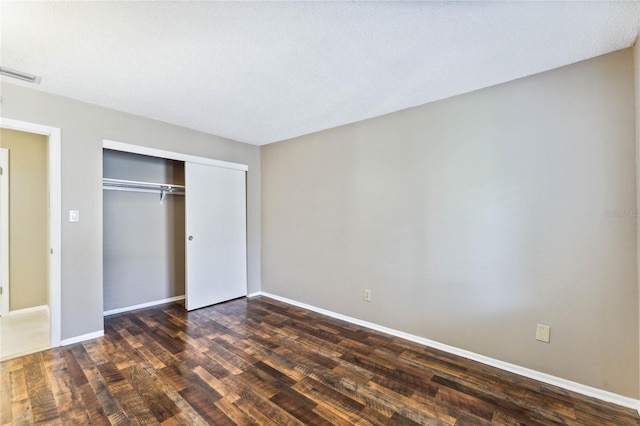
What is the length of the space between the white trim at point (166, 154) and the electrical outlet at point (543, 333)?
3.85 m

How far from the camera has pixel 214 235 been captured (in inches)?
152

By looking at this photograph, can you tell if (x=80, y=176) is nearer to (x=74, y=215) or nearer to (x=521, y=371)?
(x=74, y=215)

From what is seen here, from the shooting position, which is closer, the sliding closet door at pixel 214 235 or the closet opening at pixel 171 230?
the closet opening at pixel 171 230

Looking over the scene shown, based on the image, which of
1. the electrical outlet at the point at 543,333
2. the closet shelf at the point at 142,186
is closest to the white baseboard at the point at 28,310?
the closet shelf at the point at 142,186

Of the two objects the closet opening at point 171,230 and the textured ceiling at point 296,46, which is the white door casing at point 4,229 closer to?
the closet opening at point 171,230

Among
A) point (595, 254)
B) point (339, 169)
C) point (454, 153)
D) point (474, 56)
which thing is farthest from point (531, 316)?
point (339, 169)

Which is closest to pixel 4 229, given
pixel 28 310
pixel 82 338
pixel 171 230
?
pixel 28 310

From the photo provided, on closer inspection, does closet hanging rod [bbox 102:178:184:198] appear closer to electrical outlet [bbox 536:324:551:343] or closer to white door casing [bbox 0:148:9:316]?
white door casing [bbox 0:148:9:316]

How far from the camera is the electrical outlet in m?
2.07

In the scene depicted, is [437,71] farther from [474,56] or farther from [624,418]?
[624,418]

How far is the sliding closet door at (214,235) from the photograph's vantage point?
3623 millimetres

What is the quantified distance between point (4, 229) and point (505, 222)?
5404 mm

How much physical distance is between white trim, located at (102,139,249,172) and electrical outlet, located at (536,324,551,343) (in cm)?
385

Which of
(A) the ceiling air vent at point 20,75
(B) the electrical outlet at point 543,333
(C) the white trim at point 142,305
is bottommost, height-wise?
(C) the white trim at point 142,305
